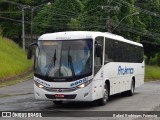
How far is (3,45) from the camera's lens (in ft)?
184

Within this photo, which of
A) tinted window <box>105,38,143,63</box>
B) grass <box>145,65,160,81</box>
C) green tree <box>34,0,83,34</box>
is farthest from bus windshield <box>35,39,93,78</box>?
green tree <box>34,0,83,34</box>

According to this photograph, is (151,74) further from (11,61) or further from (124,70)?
(124,70)

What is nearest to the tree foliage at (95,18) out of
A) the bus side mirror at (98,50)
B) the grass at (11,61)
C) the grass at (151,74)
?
the grass at (151,74)

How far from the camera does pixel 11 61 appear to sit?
1943 inches

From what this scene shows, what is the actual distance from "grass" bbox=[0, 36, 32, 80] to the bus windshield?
23130 mm

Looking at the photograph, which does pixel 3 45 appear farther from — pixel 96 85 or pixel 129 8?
pixel 96 85

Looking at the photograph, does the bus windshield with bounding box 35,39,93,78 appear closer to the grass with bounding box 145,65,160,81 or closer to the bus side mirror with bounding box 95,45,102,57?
the bus side mirror with bounding box 95,45,102,57

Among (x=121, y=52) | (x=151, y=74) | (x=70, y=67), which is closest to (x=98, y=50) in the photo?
(x=70, y=67)

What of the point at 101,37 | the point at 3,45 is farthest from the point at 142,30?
the point at 101,37

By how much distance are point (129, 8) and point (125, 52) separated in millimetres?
39230

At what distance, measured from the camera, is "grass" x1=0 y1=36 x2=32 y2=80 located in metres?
44.0

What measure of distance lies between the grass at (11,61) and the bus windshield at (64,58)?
23130 mm

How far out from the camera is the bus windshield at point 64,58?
1800 centimetres

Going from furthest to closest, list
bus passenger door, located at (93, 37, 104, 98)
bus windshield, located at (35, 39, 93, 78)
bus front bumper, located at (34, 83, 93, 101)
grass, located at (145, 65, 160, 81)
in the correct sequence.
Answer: grass, located at (145, 65, 160, 81)
bus passenger door, located at (93, 37, 104, 98)
bus windshield, located at (35, 39, 93, 78)
bus front bumper, located at (34, 83, 93, 101)
